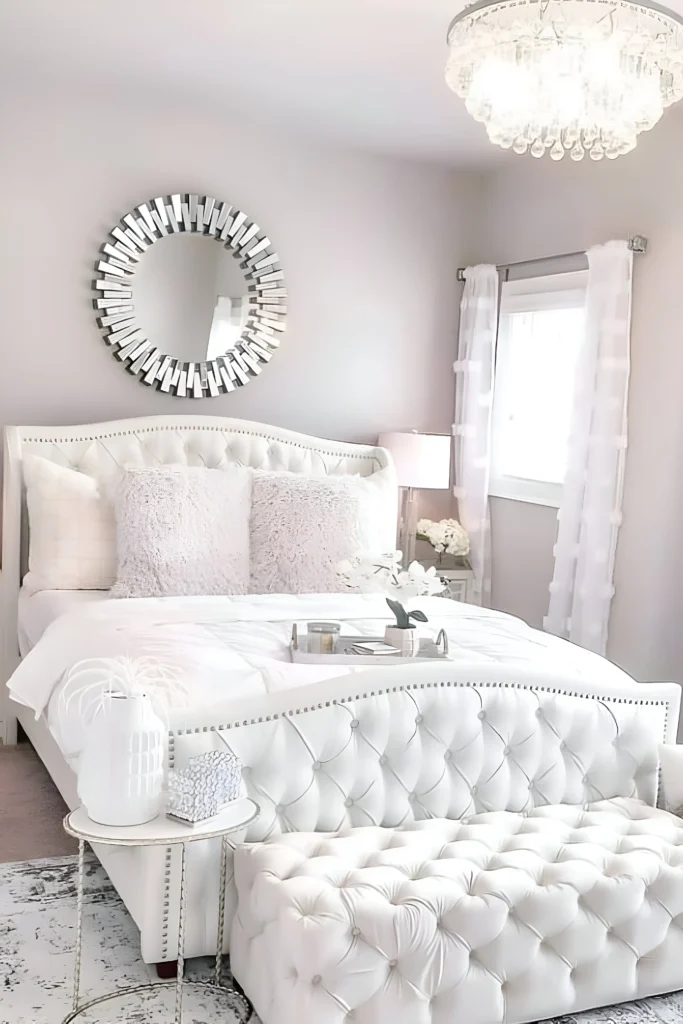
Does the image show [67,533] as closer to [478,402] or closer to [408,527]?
[408,527]

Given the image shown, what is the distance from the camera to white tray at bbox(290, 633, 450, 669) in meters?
2.89

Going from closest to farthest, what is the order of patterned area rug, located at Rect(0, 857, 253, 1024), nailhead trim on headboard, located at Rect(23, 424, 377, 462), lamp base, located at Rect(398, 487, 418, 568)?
patterned area rug, located at Rect(0, 857, 253, 1024) < nailhead trim on headboard, located at Rect(23, 424, 377, 462) < lamp base, located at Rect(398, 487, 418, 568)

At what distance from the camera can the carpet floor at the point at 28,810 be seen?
306cm

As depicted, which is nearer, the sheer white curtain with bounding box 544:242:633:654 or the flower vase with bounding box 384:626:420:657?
the flower vase with bounding box 384:626:420:657

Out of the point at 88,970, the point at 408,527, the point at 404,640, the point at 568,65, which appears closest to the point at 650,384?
the point at 408,527

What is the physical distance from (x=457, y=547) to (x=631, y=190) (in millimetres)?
1703

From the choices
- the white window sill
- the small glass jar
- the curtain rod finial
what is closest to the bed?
the small glass jar

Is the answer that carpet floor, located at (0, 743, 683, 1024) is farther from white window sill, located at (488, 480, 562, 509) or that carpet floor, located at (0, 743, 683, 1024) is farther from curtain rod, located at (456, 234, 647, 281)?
curtain rod, located at (456, 234, 647, 281)

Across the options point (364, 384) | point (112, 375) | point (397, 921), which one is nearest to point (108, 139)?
point (112, 375)

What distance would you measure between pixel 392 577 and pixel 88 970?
1353 millimetres

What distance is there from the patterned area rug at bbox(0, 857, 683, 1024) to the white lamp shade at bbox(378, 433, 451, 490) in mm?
2433

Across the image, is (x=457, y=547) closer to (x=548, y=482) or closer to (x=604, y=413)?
(x=548, y=482)

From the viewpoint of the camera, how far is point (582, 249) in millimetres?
4453

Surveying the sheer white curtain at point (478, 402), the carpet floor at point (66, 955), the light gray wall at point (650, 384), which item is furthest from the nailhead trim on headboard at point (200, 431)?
the carpet floor at point (66, 955)
